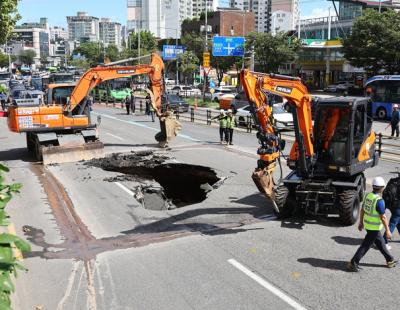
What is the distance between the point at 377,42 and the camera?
5069cm

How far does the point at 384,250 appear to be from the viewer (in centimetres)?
856

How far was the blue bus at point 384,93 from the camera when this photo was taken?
35.6 metres

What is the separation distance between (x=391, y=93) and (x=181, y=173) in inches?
918

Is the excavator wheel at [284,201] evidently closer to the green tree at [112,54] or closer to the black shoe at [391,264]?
the black shoe at [391,264]

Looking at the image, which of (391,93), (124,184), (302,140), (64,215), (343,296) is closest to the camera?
(343,296)

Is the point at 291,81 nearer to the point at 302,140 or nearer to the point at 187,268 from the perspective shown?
the point at 302,140

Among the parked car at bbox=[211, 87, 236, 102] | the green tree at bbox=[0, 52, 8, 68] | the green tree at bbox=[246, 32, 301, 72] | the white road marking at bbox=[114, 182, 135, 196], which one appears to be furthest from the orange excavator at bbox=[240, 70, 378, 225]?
the green tree at bbox=[0, 52, 8, 68]

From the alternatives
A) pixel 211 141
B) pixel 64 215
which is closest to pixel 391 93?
pixel 211 141

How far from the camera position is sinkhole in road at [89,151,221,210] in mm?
14945

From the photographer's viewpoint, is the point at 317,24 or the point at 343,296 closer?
the point at 343,296

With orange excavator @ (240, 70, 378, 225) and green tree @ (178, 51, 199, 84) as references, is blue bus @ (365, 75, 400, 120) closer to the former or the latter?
orange excavator @ (240, 70, 378, 225)

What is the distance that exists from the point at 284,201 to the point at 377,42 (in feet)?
145

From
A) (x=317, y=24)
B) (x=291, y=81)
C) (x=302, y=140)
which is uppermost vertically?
(x=317, y=24)

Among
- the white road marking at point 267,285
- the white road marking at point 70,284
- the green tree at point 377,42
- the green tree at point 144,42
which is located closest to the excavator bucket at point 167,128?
the white road marking at point 70,284
